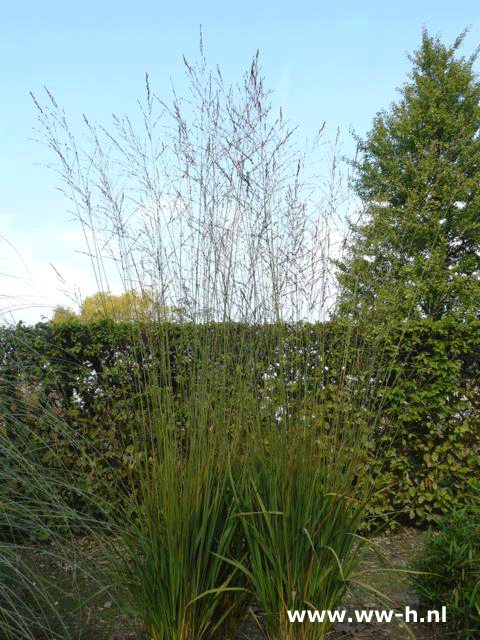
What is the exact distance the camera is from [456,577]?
2.80 metres

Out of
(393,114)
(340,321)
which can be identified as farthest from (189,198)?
(393,114)

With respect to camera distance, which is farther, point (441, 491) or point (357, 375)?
point (441, 491)

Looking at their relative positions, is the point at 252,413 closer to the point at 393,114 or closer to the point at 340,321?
the point at 340,321

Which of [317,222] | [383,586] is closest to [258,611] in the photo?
[383,586]

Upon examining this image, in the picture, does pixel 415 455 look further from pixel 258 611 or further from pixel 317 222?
pixel 317 222

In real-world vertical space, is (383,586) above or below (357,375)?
below

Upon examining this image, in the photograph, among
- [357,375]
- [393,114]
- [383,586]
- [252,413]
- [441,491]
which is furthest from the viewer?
[393,114]

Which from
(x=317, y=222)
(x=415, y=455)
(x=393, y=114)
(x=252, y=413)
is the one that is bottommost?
(x=415, y=455)

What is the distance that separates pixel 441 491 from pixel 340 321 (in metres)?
2.30

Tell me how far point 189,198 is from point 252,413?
38.9 inches

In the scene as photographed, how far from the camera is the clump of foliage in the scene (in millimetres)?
2713

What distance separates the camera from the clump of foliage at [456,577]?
2713 mm

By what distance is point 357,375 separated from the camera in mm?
2787

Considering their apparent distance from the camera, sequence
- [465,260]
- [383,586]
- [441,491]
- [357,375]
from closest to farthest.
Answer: [357,375] → [383,586] → [441,491] → [465,260]
